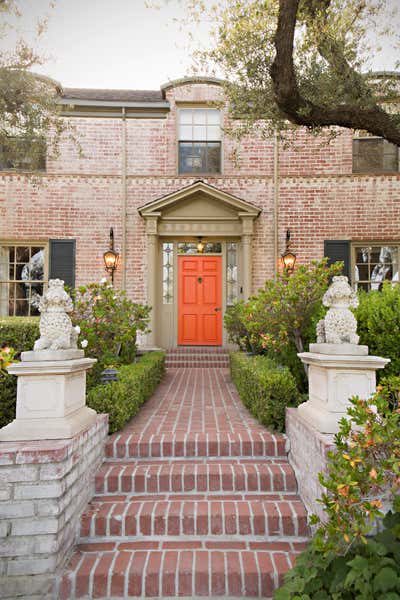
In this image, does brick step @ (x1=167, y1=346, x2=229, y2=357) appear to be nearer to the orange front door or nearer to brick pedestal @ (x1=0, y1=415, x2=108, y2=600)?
the orange front door

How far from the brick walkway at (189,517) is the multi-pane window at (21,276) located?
649 centimetres

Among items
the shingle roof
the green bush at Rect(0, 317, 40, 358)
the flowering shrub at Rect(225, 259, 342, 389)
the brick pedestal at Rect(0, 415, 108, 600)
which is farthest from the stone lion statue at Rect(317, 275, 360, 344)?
the shingle roof

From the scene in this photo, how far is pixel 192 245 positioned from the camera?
31.8ft

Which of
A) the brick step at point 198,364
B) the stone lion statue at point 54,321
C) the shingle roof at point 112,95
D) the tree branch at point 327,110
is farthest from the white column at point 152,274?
the stone lion statue at point 54,321

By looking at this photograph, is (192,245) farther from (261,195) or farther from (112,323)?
(112,323)

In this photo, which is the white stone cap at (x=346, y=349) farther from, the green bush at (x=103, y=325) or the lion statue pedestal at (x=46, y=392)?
the green bush at (x=103, y=325)

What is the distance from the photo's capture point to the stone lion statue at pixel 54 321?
304 cm

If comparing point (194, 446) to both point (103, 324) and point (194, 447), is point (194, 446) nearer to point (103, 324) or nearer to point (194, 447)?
point (194, 447)

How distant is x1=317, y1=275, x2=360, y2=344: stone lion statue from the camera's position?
308cm

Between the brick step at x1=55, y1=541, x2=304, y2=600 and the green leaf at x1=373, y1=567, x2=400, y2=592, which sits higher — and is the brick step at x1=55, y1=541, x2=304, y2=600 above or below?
below

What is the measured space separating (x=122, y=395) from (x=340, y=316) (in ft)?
8.16

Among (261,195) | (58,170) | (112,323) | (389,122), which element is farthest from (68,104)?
(389,122)

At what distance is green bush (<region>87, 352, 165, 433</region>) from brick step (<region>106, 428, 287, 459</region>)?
0.31 m

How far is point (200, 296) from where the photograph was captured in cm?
962
